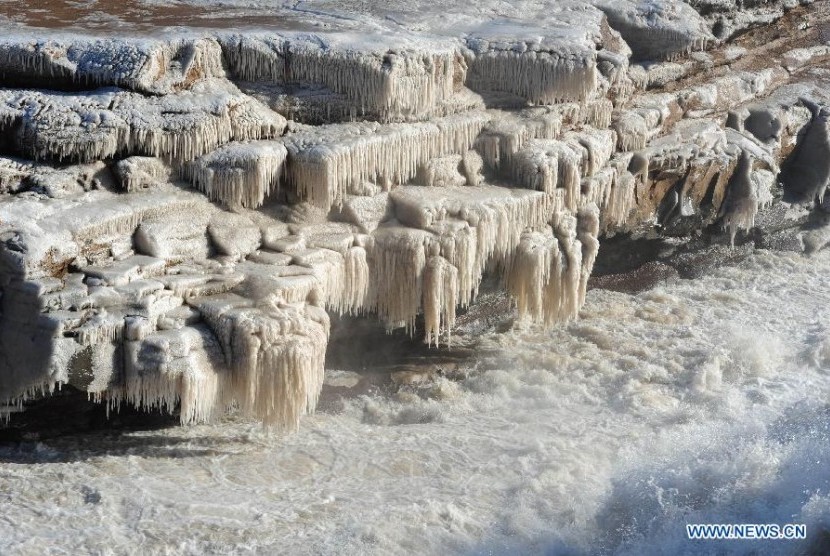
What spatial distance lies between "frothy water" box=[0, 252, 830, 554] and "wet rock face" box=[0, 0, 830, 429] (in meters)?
0.53

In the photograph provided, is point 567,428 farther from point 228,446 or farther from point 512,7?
point 512,7

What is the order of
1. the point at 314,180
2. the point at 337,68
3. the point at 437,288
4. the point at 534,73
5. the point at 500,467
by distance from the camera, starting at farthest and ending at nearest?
the point at 534,73, the point at 337,68, the point at 437,288, the point at 314,180, the point at 500,467

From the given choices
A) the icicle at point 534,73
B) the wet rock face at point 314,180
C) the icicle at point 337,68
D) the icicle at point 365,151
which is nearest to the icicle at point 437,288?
the wet rock face at point 314,180

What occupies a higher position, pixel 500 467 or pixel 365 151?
pixel 365 151

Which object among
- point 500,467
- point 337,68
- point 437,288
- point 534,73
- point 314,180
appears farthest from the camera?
point 534,73

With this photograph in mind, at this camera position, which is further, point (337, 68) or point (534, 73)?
point (534, 73)

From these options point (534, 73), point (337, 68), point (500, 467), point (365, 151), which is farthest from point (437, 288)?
point (534, 73)

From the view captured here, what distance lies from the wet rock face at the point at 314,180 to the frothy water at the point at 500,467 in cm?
53

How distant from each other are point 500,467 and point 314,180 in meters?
2.42

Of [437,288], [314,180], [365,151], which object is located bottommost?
[437,288]

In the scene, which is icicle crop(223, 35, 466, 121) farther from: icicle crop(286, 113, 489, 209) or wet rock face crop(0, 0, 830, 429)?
icicle crop(286, 113, 489, 209)

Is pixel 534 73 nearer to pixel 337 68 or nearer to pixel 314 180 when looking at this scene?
pixel 337 68

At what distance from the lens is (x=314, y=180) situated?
7750mm

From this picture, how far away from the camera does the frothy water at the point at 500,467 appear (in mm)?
6594
